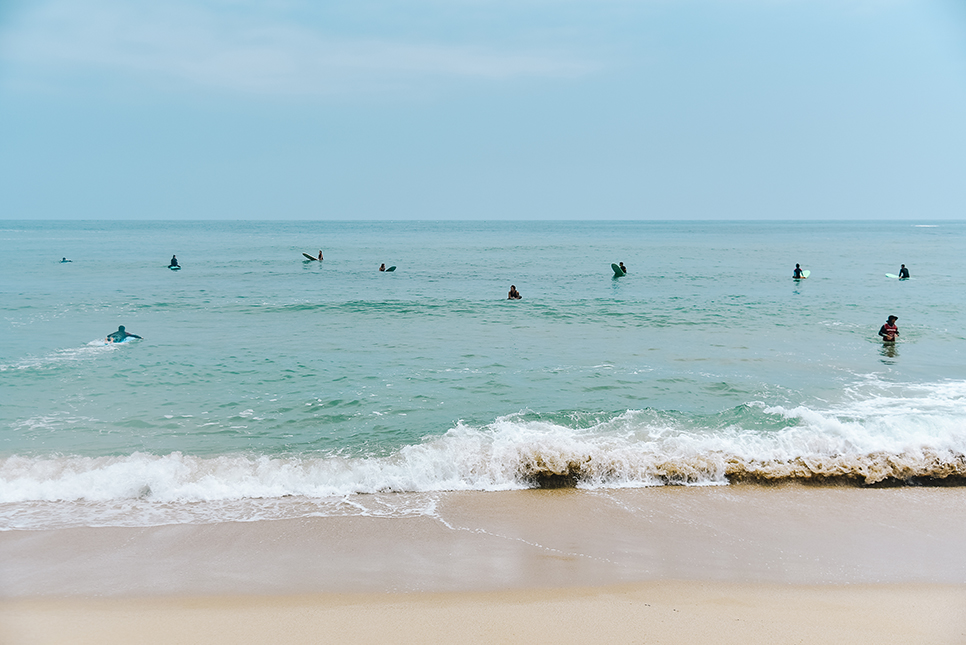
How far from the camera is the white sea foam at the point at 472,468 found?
26.2ft

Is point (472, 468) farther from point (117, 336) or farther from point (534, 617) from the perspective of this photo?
point (117, 336)

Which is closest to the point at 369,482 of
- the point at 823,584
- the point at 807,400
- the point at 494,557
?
the point at 494,557

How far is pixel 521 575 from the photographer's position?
6.29m

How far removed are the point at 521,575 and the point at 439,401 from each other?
20.3 ft

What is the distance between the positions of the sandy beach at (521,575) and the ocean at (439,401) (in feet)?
2.27

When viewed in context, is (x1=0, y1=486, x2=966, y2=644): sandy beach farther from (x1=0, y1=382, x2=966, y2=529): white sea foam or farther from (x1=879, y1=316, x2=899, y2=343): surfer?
(x1=879, y1=316, x2=899, y2=343): surfer

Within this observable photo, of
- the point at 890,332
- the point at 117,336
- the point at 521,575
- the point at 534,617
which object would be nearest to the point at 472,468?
the point at 521,575

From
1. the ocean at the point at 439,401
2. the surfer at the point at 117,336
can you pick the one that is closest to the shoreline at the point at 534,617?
the ocean at the point at 439,401

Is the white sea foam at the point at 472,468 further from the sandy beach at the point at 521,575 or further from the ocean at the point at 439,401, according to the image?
the sandy beach at the point at 521,575

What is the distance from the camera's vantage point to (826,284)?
111 feet

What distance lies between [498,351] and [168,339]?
10.1 m

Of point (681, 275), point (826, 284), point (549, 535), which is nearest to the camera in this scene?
point (549, 535)

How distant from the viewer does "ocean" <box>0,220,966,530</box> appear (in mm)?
8633

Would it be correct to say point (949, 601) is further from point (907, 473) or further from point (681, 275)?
point (681, 275)
